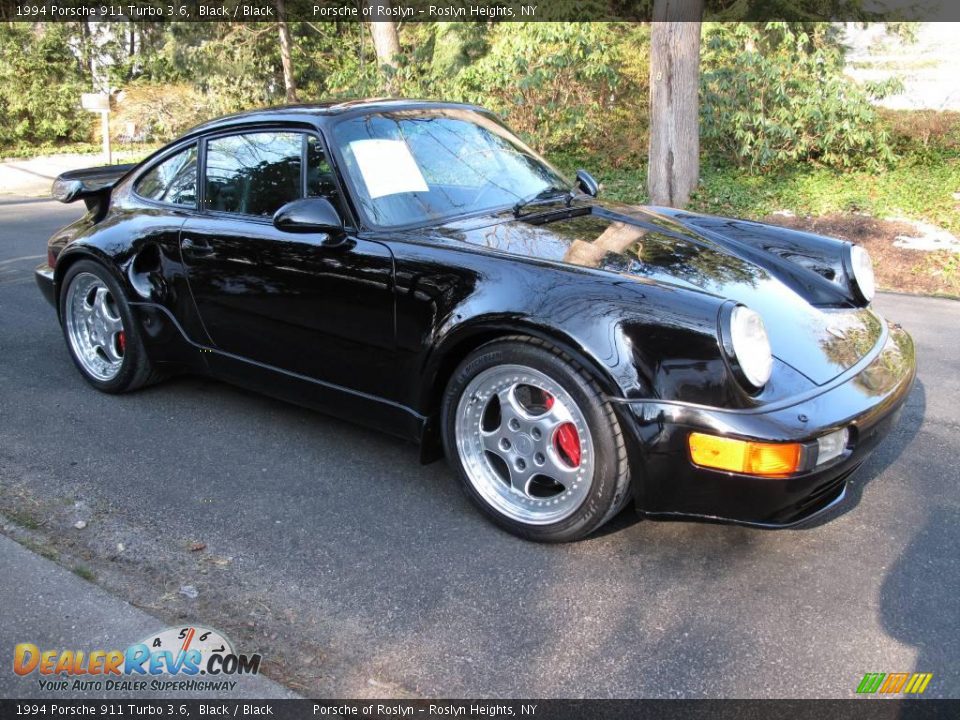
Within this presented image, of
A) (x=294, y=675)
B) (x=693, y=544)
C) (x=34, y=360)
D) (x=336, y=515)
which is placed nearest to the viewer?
(x=294, y=675)

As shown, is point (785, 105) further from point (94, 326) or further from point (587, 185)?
point (94, 326)

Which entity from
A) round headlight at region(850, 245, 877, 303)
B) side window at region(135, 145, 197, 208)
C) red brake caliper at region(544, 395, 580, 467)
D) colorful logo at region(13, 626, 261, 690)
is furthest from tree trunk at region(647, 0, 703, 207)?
colorful logo at region(13, 626, 261, 690)

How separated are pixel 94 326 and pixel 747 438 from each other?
364cm

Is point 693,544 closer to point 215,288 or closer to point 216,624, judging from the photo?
point 216,624

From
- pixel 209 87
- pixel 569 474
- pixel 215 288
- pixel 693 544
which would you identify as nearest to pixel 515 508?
pixel 569 474

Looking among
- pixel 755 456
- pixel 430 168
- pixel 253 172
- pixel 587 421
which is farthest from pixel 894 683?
pixel 253 172

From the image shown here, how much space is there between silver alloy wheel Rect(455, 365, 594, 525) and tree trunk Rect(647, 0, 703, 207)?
7484 millimetres

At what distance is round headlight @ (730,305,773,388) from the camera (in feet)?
8.66

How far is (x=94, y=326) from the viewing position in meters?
4.69

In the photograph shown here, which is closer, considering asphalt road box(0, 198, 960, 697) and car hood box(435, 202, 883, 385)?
asphalt road box(0, 198, 960, 697)

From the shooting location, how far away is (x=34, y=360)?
5.17 meters

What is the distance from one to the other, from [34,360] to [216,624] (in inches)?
129

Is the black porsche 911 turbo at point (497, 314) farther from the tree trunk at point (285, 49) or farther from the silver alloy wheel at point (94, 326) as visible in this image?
the tree trunk at point (285, 49)

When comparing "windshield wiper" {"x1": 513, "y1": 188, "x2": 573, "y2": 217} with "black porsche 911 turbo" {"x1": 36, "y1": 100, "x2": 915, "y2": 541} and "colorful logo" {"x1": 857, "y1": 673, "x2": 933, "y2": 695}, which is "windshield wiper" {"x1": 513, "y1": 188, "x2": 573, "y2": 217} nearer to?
"black porsche 911 turbo" {"x1": 36, "y1": 100, "x2": 915, "y2": 541}
